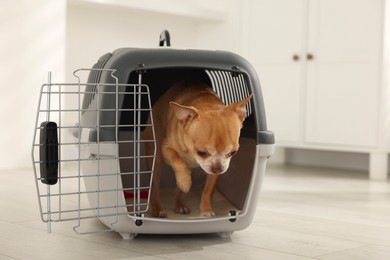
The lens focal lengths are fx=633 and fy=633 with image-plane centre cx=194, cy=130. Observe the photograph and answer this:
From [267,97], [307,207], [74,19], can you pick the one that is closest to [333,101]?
[267,97]

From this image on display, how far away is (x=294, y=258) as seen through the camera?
1.62 m

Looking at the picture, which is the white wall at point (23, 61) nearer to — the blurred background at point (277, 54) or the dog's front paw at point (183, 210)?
the blurred background at point (277, 54)

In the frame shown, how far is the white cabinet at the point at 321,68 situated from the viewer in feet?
11.8

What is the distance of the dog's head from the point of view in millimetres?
1674

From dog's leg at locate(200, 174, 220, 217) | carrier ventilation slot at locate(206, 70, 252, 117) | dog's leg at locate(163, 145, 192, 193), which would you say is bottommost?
dog's leg at locate(200, 174, 220, 217)

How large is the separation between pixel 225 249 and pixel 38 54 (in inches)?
88.9

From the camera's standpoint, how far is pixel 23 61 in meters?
3.57

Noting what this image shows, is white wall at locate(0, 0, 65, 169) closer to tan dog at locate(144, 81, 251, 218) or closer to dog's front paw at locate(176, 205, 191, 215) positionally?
tan dog at locate(144, 81, 251, 218)

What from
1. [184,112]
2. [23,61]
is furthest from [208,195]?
[23,61]

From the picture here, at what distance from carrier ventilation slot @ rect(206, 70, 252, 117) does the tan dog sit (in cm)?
12

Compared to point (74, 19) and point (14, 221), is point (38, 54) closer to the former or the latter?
point (74, 19)

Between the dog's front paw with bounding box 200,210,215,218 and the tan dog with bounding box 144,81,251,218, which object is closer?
the tan dog with bounding box 144,81,251,218

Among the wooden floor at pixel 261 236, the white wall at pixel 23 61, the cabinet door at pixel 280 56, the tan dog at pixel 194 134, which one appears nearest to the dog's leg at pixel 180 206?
the tan dog at pixel 194 134

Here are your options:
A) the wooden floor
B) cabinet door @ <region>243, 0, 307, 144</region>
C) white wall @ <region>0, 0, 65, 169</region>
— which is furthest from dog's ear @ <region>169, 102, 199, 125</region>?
cabinet door @ <region>243, 0, 307, 144</region>
